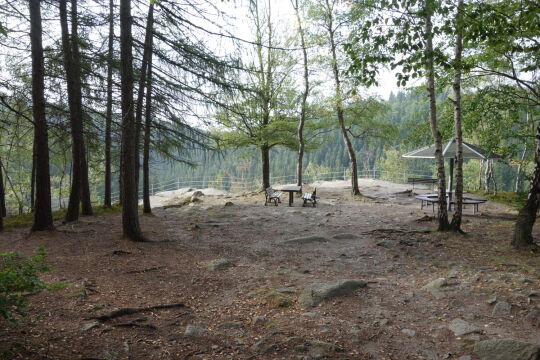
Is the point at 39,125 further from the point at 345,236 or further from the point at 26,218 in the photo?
the point at 345,236

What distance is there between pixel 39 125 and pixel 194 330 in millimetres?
6485

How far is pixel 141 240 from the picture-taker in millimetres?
7832

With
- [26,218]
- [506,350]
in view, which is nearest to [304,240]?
[506,350]

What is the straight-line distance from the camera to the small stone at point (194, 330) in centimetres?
386

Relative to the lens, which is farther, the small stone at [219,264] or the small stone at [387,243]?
the small stone at [387,243]

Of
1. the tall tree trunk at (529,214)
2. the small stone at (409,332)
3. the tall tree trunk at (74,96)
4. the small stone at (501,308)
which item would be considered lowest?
the small stone at (409,332)

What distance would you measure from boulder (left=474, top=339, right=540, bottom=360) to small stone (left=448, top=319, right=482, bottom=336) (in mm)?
307

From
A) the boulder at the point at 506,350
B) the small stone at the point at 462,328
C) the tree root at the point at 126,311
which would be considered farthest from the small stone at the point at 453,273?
the tree root at the point at 126,311

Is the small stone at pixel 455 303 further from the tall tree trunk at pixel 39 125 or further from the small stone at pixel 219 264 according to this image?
the tall tree trunk at pixel 39 125

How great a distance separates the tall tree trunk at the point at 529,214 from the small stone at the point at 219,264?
18.6 ft

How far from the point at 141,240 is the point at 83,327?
13.7 feet

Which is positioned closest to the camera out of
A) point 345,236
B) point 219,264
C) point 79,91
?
point 219,264

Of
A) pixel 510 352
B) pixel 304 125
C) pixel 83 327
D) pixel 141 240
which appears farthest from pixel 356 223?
pixel 304 125

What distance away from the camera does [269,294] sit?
4.97 metres
